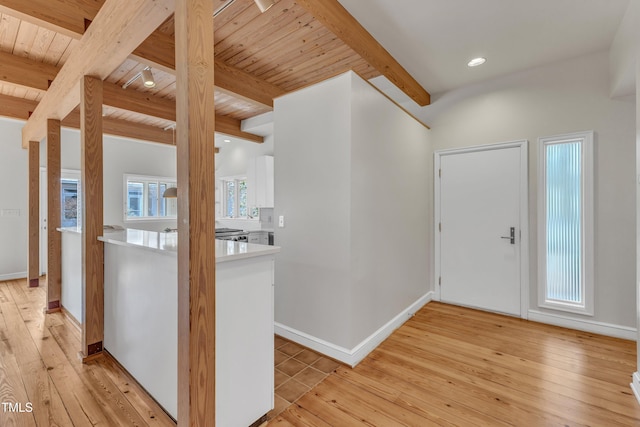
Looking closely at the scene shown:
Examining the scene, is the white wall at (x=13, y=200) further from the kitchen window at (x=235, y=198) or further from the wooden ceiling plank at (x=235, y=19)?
the wooden ceiling plank at (x=235, y=19)

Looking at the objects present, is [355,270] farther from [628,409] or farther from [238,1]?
[238,1]

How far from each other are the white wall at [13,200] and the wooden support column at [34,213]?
84cm

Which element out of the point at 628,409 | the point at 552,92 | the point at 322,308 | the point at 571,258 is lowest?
the point at 628,409

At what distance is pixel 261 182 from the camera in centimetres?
567

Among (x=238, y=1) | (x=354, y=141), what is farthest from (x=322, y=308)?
(x=238, y=1)

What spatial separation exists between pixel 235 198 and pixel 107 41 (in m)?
5.03

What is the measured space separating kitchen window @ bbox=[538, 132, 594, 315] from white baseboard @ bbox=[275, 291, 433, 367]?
173 centimetres

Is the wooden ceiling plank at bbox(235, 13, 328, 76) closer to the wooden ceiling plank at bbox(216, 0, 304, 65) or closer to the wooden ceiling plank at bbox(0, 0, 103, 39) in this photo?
the wooden ceiling plank at bbox(216, 0, 304, 65)

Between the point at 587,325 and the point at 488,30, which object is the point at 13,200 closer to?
the point at 488,30

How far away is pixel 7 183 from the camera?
4926mm

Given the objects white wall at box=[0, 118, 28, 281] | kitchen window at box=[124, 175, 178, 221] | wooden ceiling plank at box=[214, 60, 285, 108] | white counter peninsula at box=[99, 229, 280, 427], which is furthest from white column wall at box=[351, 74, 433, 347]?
white wall at box=[0, 118, 28, 281]

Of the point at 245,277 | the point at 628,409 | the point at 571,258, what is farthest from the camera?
the point at 571,258

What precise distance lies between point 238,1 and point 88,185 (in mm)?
1953

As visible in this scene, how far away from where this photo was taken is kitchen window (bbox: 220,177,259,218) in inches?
266
